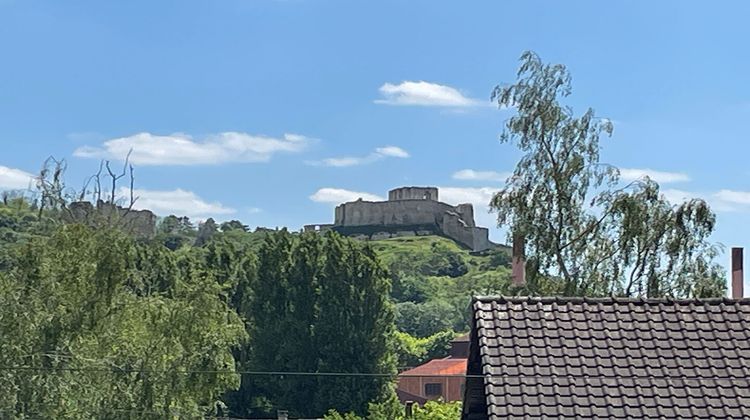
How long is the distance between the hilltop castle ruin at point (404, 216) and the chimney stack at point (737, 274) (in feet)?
403

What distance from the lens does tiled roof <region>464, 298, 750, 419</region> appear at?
31.3 ft

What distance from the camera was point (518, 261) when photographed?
2073 centimetres

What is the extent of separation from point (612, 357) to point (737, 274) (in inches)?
236

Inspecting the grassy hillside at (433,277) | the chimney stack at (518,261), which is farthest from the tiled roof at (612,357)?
the grassy hillside at (433,277)

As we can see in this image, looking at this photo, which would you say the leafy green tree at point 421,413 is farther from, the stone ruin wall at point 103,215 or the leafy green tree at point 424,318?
the leafy green tree at point 424,318

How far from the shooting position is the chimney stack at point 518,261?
20.2 meters

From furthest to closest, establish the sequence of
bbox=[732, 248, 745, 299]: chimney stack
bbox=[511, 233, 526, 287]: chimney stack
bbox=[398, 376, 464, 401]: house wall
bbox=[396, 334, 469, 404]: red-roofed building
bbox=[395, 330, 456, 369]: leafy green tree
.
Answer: bbox=[395, 330, 456, 369]: leafy green tree → bbox=[396, 334, 469, 404]: red-roofed building → bbox=[398, 376, 464, 401]: house wall → bbox=[511, 233, 526, 287]: chimney stack → bbox=[732, 248, 745, 299]: chimney stack

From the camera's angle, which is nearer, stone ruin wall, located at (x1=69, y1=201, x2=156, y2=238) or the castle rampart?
stone ruin wall, located at (x1=69, y1=201, x2=156, y2=238)

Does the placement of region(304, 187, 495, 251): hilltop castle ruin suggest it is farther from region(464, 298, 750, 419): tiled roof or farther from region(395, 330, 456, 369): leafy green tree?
region(464, 298, 750, 419): tiled roof

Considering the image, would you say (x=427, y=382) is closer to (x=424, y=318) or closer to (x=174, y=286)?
(x=174, y=286)

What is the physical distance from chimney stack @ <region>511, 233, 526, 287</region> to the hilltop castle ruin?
375 feet

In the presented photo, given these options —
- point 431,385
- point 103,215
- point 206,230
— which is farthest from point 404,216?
point 103,215

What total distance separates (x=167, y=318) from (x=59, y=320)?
2.60 metres

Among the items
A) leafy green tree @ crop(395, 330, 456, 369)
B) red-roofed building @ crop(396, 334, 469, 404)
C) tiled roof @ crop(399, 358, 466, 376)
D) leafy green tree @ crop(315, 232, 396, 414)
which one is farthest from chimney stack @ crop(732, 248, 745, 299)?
leafy green tree @ crop(395, 330, 456, 369)
